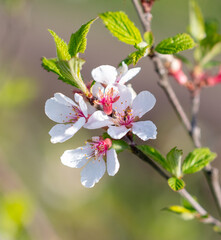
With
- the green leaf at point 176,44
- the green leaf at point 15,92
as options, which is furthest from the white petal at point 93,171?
the green leaf at point 15,92

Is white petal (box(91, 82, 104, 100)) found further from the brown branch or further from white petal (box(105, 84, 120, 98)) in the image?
the brown branch

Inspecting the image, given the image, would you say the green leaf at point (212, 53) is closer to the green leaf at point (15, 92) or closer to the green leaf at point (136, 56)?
the green leaf at point (136, 56)

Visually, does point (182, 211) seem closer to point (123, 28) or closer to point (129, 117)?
point (129, 117)

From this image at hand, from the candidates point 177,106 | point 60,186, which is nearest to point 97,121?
point 177,106

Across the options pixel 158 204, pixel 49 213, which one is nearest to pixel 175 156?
pixel 158 204

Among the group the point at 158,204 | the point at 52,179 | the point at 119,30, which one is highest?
the point at 119,30

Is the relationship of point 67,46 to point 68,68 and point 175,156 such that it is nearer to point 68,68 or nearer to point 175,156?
point 68,68
